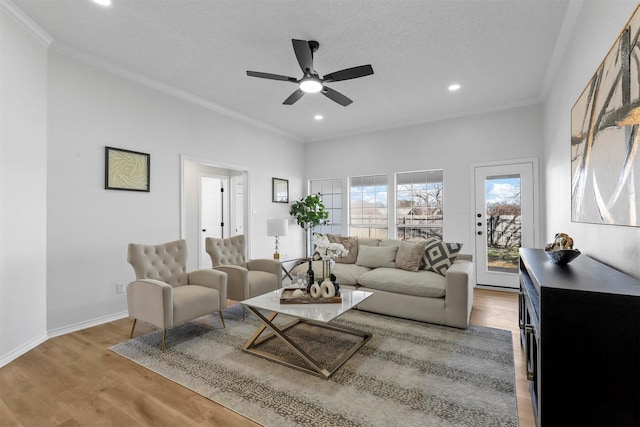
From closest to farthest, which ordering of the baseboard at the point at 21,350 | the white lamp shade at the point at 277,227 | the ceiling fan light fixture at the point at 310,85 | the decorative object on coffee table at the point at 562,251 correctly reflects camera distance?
the decorative object on coffee table at the point at 562,251, the baseboard at the point at 21,350, the ceiling fan light fixture at the point at 310,85, the white lamp shade at the point at 277,227

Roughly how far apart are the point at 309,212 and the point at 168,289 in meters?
3.76

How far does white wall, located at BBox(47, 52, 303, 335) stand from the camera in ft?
9.92

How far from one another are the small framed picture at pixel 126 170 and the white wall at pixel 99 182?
67mm

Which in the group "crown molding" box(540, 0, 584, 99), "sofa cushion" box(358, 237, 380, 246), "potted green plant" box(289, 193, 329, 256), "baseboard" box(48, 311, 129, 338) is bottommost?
"baseboard" box(48, 311, 129, 338)

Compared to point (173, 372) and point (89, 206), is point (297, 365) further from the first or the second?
point (89, 206)

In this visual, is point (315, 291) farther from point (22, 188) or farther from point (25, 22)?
point (25, 22)

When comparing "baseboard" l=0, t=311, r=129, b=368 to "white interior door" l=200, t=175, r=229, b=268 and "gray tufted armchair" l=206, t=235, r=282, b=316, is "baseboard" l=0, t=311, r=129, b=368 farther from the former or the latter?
"white interior door" l=200, t=175, r=229, b=268

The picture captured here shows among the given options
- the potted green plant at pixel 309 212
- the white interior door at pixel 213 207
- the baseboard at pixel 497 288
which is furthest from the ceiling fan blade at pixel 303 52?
the baseboard at pixel 497 288

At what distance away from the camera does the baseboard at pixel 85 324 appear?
2.98 meters

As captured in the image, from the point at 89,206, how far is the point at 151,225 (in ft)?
2.35

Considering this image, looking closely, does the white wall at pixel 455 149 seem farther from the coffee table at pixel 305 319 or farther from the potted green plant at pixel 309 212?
the coffee table at pixel 305 319

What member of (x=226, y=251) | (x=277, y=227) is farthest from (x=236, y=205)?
(x=226, y=251)

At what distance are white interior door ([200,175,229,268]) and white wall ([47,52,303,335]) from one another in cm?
157

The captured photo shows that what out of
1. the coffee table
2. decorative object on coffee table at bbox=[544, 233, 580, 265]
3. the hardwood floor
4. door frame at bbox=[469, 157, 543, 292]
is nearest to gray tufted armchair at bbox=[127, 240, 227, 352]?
the hardwood floor
